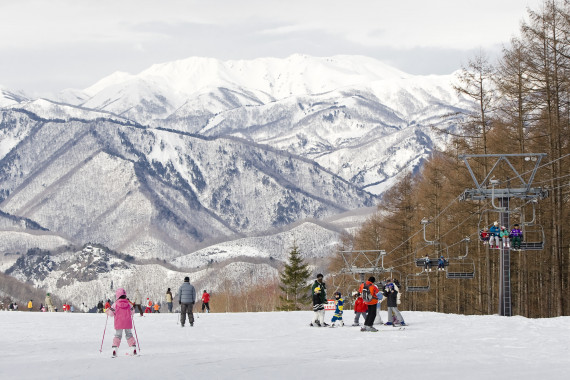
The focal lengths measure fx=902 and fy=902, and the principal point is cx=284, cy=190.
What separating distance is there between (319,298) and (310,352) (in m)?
10.7

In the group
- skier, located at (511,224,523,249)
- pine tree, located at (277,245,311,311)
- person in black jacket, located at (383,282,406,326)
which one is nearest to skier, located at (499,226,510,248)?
skier, located at (511,224,523,249)

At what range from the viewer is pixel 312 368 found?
20.2 m

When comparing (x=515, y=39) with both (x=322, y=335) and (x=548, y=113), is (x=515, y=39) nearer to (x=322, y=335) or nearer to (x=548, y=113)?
(x=548, y=113)

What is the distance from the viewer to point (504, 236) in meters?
36.2

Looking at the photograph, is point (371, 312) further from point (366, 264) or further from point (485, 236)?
point (366, 264)

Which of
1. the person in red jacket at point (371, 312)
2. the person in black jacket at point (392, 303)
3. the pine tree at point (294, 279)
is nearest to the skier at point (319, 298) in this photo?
the person in black jacket at point (392, 303)

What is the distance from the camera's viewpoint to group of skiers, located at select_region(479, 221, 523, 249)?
119 feet

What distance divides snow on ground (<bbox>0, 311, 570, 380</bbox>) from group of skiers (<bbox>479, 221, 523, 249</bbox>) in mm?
3151

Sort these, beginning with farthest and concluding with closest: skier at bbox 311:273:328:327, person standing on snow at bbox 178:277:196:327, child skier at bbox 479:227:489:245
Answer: person standing on snow at bbox 178:277:196:327
child skier at bbox 479:227:489:245
skier at bbox 311:273:328:327

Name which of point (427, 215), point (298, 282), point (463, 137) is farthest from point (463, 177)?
point (298, 282)

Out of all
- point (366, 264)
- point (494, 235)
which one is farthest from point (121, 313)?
point (366, 264)

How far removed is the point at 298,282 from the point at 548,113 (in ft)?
217

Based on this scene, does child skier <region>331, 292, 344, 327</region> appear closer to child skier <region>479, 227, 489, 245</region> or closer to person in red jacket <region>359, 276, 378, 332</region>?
person in red jacket <region>359, 276, 378, 332</region>

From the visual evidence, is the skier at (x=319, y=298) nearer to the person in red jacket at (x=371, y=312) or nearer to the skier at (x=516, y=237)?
the person in red jacket at (x=371, y=312)
